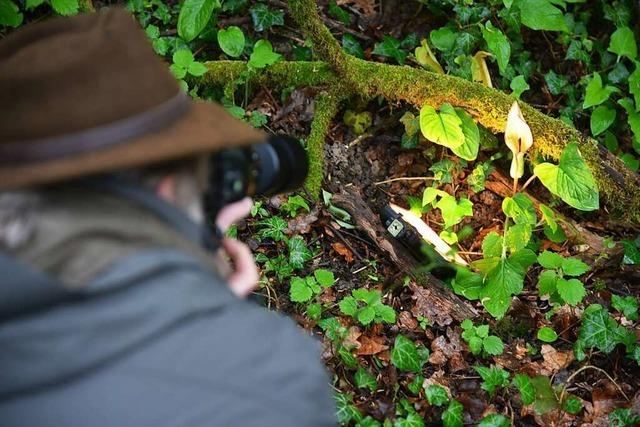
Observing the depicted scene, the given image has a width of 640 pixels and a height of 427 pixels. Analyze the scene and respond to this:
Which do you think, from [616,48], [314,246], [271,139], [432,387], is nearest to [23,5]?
[314,246]

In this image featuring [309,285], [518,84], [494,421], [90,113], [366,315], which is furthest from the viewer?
[518,84]

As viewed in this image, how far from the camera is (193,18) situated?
3.23 meters

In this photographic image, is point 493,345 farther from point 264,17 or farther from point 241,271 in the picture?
point 264,17

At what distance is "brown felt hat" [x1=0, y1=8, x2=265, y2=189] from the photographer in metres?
1.20

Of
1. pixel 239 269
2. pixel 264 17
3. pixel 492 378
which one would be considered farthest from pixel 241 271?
pixel 264 17

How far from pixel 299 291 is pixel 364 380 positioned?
445 mm

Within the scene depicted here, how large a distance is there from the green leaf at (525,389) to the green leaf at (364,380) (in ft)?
1.74

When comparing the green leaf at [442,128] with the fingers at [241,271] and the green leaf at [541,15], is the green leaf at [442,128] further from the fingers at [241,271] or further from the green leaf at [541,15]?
the fingers at [241,271]

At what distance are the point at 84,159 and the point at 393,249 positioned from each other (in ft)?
6.51

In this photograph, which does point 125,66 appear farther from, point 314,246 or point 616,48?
point 616,48

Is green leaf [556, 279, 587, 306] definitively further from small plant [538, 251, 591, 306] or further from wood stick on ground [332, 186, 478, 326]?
wood stick on ground [332, 186, 478, 326]

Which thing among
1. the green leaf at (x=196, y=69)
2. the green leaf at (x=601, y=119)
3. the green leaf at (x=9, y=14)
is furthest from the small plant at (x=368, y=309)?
the green leaf at (x=9, y=14)

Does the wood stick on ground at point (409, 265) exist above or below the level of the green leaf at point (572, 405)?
above

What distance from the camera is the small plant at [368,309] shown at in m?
2.64
